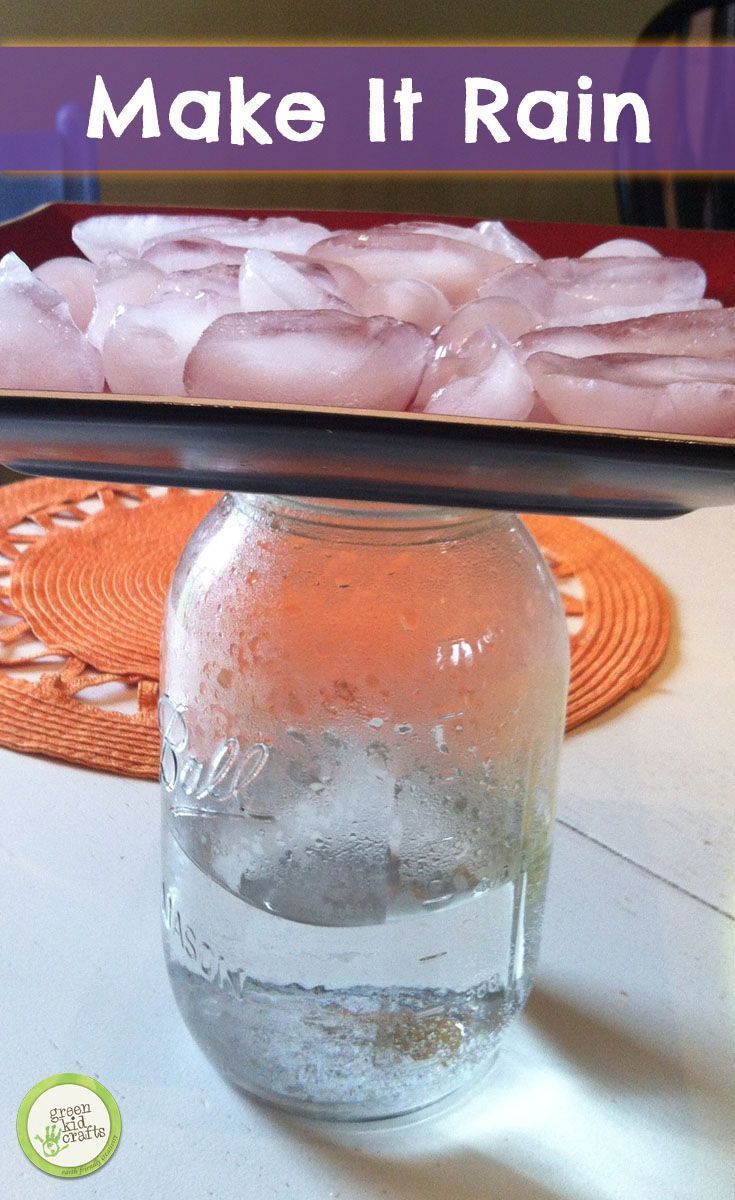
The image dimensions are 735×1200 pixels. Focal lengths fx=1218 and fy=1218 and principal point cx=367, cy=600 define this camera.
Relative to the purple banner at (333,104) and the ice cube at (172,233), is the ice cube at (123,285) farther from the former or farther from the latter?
the purple banner at (333,104)

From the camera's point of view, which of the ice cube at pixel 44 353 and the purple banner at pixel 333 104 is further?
the purple banner at pixel 333 104

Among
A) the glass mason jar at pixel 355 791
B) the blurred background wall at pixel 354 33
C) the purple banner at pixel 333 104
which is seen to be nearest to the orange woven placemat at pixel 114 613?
the glass mason jar at pixel 355 791

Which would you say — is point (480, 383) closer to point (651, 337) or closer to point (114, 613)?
point (651, 337)

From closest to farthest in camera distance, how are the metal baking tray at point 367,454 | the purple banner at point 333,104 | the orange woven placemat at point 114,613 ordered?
the metal baking tray at point 367,454 → the orange woven placemat at point 114,613 → the purple banner at point 333,104

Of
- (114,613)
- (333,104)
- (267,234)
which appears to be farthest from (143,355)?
(333,104)

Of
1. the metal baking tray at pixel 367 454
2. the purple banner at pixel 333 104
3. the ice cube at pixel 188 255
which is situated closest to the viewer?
the metal baking tray at pixel 367 454

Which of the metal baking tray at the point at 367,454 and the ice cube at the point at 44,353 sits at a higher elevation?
the ice cube at the point at 44,353
